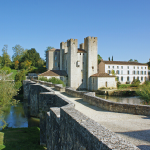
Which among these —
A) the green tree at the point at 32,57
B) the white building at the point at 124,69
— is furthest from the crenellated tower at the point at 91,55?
the green tree at the point at 32,57

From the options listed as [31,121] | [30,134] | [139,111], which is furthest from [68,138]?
[31,121]

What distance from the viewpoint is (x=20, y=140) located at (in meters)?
12.8

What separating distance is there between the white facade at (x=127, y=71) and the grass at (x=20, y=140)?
45065 mm

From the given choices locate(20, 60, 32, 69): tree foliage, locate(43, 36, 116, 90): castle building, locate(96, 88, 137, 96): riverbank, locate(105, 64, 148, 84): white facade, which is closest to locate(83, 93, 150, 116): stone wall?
locate(96, 88, 137, 96): riverbank

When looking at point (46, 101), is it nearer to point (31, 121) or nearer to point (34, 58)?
point (31, 121)

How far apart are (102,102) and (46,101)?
3.80 meters

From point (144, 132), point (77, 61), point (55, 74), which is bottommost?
point (144, 132)

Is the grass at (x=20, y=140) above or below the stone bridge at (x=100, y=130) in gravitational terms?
below

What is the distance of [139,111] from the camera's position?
880 centimetres

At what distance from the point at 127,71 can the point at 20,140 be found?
168 ft

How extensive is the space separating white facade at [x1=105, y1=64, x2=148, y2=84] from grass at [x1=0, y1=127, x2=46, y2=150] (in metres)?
45.1

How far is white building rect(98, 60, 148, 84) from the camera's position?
57500mm

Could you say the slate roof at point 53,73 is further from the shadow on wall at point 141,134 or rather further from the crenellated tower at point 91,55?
the shadow on wall at point 141,134

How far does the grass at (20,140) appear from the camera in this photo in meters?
11.3
